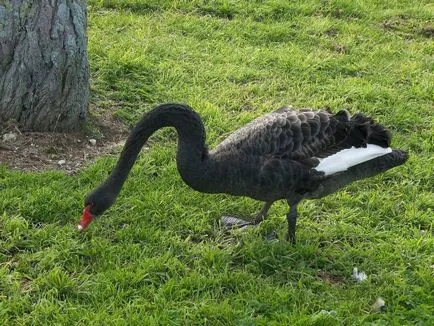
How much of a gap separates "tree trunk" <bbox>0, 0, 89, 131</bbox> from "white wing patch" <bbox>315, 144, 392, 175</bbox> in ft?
6.03

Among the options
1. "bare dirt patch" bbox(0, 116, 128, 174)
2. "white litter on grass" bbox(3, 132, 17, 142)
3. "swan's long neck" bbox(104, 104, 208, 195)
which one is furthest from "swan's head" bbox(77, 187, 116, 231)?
"white litter on grass" bbox(3, 132, 17, 142)

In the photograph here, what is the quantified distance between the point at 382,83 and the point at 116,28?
247 cm

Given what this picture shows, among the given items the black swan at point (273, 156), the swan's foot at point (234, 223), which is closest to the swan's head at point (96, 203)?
the black swan at point (273, 156)

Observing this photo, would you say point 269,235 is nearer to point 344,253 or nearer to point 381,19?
point 344,253

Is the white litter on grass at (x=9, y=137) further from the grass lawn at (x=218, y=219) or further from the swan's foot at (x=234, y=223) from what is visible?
the swan's foot at (x=234, y=223)

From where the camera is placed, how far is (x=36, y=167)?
4.13 m

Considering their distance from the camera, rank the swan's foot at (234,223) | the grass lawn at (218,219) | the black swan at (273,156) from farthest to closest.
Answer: the swan's foot at (234,223)
the black swan at (273,156)
the grass lawn at (218,219)

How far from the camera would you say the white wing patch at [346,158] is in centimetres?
345

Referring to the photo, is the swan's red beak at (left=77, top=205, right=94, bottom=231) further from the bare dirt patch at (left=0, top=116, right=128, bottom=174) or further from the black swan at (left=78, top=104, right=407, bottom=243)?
the bare dirt patch at (left=0, top=116, right=128, bottom=174)

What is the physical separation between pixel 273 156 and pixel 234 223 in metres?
0.57

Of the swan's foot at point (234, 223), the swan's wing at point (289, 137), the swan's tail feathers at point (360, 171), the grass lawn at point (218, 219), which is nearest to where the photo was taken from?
the grass lawn at point (218, 219)

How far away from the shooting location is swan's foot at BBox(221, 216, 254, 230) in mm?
3764

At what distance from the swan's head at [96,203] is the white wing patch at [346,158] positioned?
43.0 inches

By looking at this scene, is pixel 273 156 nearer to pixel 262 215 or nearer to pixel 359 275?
pixel 262 215
